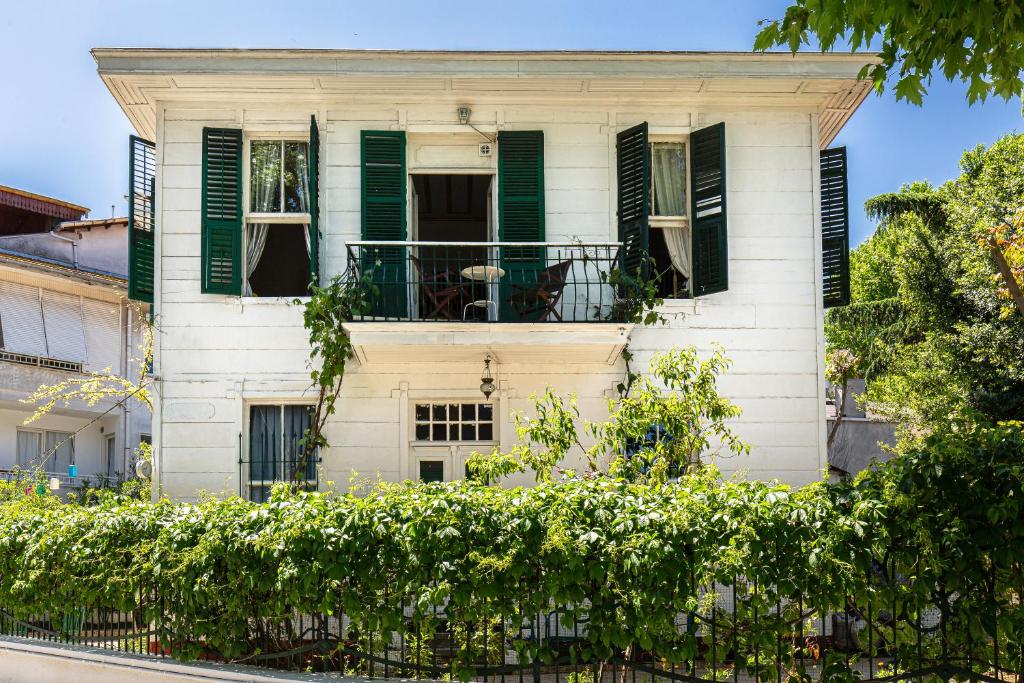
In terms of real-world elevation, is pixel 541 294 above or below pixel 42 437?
above

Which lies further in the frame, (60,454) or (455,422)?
(60,454)

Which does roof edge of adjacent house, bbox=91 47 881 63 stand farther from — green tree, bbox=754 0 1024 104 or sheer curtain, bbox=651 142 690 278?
green tree, bbox=754 0 1024 104

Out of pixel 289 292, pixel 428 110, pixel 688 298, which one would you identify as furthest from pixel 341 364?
pixel 688 298

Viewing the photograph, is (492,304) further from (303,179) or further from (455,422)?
(303,179)

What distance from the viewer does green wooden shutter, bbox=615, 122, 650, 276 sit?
1313 cm

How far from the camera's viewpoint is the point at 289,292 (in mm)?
14734

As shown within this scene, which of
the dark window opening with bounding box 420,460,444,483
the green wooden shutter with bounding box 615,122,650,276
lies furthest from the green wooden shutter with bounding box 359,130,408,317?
the green wooden shutter with bounding box 615,122,650,276

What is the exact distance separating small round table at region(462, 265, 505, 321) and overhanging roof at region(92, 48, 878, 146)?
233 cm

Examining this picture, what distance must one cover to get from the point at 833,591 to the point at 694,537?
963 mm

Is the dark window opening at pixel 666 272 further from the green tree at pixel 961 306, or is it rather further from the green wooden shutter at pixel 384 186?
the green tree at pixel 961 306

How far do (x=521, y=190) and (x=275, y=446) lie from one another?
4.37 metres

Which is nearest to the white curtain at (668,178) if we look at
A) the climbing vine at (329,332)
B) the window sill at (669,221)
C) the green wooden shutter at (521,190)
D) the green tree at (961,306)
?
the window sill at (669,221)

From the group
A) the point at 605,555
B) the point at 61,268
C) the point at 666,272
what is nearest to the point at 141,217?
the point at 666,272

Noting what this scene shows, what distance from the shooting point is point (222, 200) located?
13.5 metres
